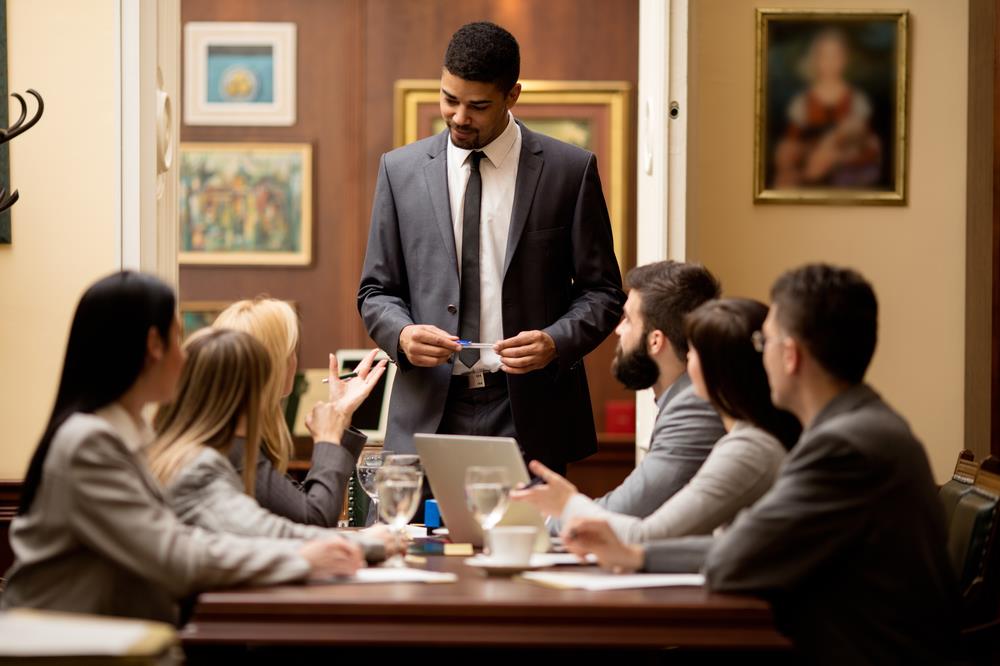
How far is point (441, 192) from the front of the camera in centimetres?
342

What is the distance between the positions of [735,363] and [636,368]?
1.95 ft

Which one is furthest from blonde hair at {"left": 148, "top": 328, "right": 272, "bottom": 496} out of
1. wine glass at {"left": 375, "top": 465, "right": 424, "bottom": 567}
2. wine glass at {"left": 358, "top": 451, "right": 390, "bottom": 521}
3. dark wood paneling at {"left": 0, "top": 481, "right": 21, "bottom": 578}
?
dark wood paneling at {"left": 0, "top": 481, "right": 21, "bottom": 578}

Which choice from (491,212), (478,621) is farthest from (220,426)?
(491,212)

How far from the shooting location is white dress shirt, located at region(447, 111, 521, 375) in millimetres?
3379

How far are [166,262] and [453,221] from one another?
1.11 meters

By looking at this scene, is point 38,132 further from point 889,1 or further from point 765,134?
point 889,1

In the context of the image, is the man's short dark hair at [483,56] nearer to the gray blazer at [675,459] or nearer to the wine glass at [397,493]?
the gray blazer at [675,459]

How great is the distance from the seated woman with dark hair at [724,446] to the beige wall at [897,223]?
85.8 inches

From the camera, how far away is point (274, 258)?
604 centimetres

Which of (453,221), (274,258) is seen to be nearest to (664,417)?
(453,221)

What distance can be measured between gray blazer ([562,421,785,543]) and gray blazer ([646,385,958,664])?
300 mm

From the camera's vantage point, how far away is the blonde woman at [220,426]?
7.14ft

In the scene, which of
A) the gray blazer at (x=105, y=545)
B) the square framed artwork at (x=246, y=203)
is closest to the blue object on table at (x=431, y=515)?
the gray blazer at (x=105, y=545)

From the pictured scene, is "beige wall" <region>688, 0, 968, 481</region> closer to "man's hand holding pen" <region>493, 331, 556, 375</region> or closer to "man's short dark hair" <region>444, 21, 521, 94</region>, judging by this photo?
"man's short dark hair" <region>444, 21, 521, 94</region>
